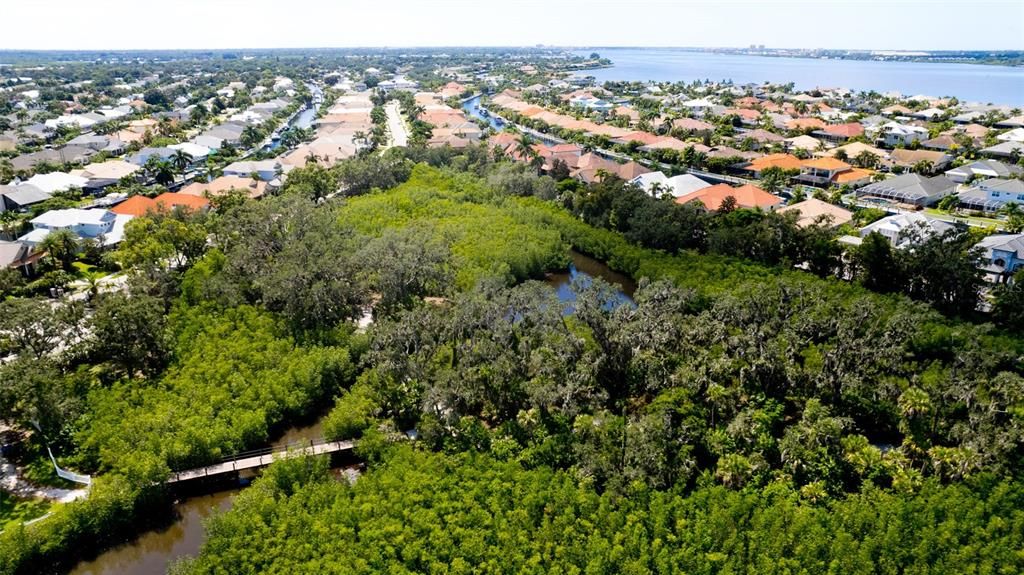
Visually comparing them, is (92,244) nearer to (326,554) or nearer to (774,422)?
(326,554)

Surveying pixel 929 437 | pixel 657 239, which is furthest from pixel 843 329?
pixel 657 239

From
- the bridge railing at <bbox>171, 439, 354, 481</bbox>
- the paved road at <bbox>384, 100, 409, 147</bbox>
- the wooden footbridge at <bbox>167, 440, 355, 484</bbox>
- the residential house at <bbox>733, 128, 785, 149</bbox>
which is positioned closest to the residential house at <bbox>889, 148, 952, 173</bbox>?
the residential house at <bbox>733, 128, 785, 149</bbox>

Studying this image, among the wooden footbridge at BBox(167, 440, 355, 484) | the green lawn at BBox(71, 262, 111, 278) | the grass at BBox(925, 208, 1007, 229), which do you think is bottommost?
the wooden footbridge at BBox(167, 440, 355, 484)

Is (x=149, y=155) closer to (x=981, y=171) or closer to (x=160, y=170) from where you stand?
(x=160, y=170)

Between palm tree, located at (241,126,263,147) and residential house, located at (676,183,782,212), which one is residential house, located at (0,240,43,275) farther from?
residential house, located at (676,183,782,212)

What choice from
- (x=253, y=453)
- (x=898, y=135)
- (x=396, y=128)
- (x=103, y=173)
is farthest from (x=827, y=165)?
(x=103, y=173)

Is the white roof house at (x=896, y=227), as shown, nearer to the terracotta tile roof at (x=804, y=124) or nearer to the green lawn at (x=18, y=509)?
the terracotta tile roof at (x=804, y=124)

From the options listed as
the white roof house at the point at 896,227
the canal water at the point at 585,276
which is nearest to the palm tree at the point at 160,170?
the canal water at the point at 585,276
